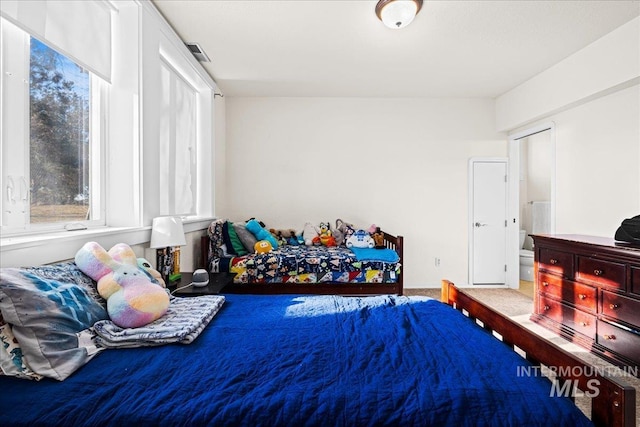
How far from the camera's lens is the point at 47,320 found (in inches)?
40.5

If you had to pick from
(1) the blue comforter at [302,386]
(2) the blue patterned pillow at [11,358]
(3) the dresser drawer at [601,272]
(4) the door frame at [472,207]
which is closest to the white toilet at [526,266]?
(4) the door frame at [472,207]

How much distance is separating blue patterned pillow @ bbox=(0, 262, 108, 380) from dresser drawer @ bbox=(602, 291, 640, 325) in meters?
3.10

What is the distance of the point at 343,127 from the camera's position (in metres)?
4.35

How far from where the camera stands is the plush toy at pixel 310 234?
4.03 metres

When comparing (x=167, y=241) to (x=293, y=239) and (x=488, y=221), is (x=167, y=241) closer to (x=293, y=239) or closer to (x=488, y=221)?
(x=293, y=239)

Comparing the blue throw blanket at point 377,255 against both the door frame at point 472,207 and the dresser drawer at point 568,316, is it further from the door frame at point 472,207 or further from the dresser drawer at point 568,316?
the door frame at point 472,207

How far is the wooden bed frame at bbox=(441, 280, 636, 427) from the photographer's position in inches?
30.3

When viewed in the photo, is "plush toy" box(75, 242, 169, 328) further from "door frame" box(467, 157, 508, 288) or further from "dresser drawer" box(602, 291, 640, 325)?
"door frame" box(467, 157, 508, 288)

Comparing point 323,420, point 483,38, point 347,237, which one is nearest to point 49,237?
point 323,420

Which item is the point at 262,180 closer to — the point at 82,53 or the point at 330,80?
the point at 330,80

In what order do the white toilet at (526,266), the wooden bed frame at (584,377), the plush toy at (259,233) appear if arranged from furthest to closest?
the white toilet at (526,266) → the plush toy at (259,233) → the wooden bed frame at (584,377)

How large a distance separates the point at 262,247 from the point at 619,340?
302 centimetres

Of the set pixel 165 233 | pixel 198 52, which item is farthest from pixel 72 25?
pixel 198 52

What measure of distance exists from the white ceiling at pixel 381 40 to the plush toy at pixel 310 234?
71.4 inches
